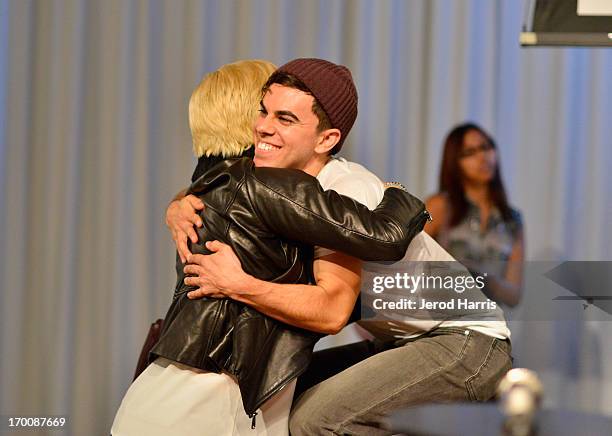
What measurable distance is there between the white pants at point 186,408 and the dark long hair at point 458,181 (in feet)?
5.44

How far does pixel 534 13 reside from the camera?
2199 mm

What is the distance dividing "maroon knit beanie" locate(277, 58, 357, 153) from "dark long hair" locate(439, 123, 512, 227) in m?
1.34

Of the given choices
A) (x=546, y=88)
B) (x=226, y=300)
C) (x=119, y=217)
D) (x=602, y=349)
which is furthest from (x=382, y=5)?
(x=226, y=300)

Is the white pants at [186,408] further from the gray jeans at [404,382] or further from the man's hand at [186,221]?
the man's hand at [186,221]

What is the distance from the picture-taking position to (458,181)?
11.6ft

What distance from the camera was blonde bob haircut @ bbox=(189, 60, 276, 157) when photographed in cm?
234

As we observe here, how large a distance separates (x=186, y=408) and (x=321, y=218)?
1.60ft

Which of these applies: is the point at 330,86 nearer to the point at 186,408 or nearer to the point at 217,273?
the point at 217,273

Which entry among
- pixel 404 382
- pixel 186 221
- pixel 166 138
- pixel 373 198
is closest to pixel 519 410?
pixel 404 382

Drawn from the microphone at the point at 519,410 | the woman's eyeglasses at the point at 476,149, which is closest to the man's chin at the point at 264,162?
the microphone at the point at 519,410

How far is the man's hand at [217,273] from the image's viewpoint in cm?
200

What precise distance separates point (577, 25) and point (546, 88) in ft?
5.02

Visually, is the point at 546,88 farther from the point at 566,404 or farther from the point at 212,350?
the point at 212,350

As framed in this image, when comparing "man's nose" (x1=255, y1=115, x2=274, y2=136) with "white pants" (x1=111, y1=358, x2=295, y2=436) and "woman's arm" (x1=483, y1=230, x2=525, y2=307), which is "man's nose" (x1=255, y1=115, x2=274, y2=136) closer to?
"white pants" (x1=111, y1=358, x2=295, y2=436)
